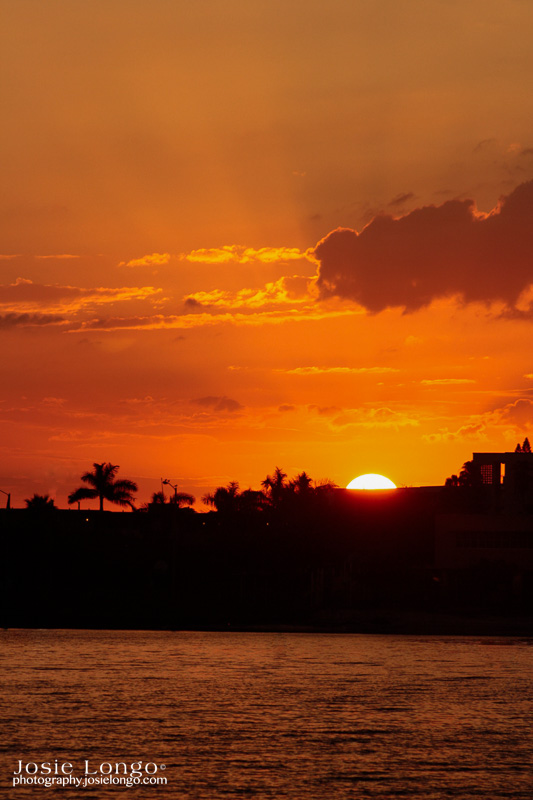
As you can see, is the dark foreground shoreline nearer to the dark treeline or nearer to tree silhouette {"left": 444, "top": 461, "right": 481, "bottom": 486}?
the dark treeline

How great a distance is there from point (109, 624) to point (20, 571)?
12.0 metres

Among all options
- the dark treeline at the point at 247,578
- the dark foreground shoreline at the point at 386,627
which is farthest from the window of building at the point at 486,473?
the dark foreground shoreline at the point at 386,627

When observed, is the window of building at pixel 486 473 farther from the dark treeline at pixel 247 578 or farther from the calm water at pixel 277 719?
the calm water at pixel 277 719

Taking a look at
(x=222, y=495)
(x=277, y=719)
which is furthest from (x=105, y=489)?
(x=277, y=719)

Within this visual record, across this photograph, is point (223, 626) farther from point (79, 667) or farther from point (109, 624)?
point (79, 667)

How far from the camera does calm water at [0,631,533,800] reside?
2991 centimetres

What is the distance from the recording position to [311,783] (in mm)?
29359

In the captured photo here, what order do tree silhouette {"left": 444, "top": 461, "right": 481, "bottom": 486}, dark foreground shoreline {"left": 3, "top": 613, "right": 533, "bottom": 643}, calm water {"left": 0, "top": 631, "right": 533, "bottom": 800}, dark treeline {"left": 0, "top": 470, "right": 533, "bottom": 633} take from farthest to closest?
tree silhouette {"left": 444, "top": 461, "right": 481, "bottom": 486} → dark treeline {"left": 0, "top": 470, "right": 533, "bottom": 633} → dark foreground shoreline {"left": 3, "top": 613, "right": 533, "bottom": 643} → calm water {"left": 0, "top": 631, "right": 533, "bottom": 800}

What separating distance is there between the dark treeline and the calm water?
86.1 feet

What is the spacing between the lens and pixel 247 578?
111m

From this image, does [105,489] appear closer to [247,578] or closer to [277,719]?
[247,578]

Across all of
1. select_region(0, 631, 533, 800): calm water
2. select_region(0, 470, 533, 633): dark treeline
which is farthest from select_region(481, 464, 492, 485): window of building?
select_region(0, 631, 533, 800): calm water

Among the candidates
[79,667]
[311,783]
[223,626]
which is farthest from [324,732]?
[223,626]

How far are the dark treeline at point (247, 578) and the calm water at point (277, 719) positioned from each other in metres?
26.2
